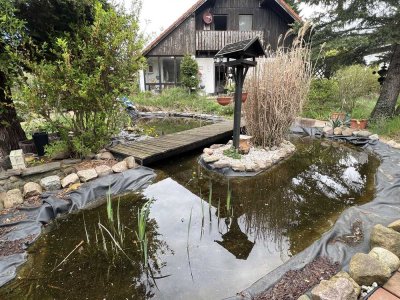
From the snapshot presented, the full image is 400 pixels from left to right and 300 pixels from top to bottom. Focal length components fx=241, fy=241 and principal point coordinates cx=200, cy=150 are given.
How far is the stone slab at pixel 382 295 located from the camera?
1.51 metres

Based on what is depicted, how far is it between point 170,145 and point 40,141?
2094mm

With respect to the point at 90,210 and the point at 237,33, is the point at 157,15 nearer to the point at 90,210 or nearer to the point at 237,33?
the point at 237,33

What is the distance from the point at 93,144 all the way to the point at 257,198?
2786mm

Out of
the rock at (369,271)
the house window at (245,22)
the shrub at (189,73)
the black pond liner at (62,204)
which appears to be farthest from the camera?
the house window at (245,22)

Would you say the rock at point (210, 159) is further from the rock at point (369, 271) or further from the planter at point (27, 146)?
the planter at point (27, 146)

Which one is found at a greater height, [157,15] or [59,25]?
[157,15]

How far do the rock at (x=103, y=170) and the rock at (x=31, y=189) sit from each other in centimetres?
74

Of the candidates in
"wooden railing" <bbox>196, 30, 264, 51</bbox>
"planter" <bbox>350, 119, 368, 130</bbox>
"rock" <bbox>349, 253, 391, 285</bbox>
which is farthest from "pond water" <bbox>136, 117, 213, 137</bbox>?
"wooden railing" <bbox>196, 30, 264, 51</bbox>

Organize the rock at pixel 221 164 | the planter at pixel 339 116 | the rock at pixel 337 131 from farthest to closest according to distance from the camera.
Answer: the planter at pixel 339 116 → the rock at pixel 337 131 → the rock at pixel 221 164

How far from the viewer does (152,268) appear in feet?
6.59

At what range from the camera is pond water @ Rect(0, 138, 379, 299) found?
184 cm

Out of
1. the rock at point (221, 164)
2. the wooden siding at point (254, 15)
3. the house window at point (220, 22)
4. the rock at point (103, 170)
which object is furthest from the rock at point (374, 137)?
the house window at point (220, 22)

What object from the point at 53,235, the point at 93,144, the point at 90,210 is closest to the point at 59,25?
the point at 93,144

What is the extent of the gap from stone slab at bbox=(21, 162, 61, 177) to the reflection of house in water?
254 cm
